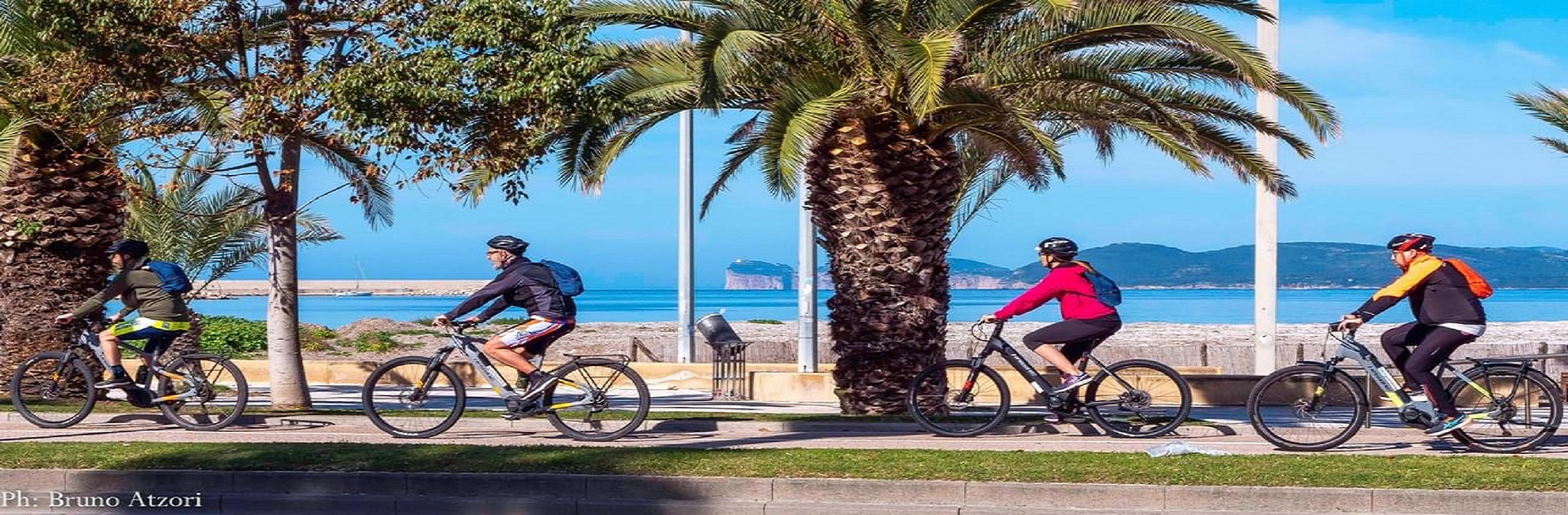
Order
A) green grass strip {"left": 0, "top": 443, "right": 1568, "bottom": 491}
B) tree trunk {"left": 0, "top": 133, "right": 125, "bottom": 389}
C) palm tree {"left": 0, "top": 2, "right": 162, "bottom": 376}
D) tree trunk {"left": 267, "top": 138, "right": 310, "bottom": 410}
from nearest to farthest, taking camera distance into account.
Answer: green grass strip {"left": 0, "top": 443, "right": 1568, "bottom": 491} → tree trunk {"left": 267, "top": 138, "right": 310, "bottom": 410} → palm tree {"left": 0, "top": 2, "right": 162, "bottom": 376} → tree trunk {"left": 0, "top": 133, "right": 125, "bottom": 389}

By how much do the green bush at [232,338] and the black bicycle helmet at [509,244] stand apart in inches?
667

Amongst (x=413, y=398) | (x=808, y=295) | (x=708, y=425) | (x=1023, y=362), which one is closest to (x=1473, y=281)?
(x=1023, y=362)

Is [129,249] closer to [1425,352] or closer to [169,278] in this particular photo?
[169,278]

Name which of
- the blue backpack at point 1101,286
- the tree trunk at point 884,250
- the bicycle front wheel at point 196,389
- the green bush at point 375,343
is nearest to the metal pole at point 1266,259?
the tree trunk at point 884,250

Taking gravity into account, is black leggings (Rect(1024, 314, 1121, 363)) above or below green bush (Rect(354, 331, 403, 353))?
above

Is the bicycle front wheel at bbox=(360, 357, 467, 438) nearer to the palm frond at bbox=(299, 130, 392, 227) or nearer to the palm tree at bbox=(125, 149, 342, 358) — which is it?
the palm frond at bbox=(299, 130, 392, 227)

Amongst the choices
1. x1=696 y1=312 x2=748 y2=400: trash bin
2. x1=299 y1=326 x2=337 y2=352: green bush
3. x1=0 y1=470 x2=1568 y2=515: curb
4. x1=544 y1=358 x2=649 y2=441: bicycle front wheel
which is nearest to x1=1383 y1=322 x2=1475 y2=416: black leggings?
x1=0 y1=470 x2=1568 y2=515: curb

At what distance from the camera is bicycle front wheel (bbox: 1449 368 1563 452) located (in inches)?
424

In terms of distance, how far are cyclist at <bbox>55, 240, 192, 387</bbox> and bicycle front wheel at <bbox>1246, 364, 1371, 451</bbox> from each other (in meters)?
7.75

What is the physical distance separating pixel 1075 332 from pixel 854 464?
2879 millimetres

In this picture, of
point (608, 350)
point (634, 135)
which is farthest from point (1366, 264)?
point (634, 135)

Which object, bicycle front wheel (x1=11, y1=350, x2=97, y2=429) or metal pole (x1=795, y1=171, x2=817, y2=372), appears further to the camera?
metal pole (x1=795, y1=171, x2=817, y2=372)

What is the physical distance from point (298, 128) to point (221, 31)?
1.01 meters

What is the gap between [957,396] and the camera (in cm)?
1241
